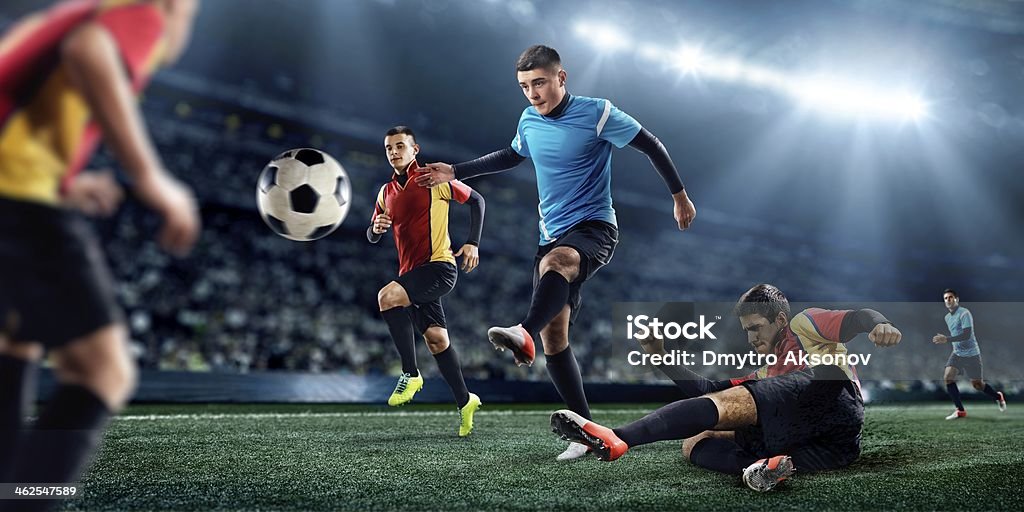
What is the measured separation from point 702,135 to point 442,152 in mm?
7226

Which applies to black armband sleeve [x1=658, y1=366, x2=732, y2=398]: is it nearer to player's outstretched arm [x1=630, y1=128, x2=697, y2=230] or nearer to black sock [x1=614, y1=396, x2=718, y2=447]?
black sock [x1=614, y1=396, x2=718, y2=447]

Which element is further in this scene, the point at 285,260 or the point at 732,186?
the point at 732,186

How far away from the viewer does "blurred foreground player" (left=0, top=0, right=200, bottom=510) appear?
1.57 meters

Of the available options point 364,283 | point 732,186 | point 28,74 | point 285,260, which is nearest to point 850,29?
point 732,186

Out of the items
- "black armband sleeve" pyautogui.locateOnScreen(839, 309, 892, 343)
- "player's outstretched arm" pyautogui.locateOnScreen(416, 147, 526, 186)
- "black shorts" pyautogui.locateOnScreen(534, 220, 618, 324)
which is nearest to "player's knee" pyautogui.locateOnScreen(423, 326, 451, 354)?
"black shorts" pyautogui.locateOnScreen(534, 220, 618, 324)

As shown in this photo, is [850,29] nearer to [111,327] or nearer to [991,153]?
[991,153]

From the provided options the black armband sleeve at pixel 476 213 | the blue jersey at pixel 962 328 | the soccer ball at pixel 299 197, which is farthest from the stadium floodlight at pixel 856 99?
the soccer ball at pixel 299 197

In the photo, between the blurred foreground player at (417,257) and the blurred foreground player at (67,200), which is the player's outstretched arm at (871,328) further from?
the blurred foreground player at (67,200)

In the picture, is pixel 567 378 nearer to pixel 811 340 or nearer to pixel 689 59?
pixel 811 340

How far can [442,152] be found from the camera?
720 inches

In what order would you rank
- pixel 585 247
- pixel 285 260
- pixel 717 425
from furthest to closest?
pixel 285 260 < pixel 585 247 < pixel 717 425

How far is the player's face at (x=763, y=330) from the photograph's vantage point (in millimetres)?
3650

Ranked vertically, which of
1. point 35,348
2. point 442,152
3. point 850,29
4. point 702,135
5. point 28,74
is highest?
point 850,29

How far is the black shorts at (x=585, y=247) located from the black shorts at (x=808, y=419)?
1.06 m
